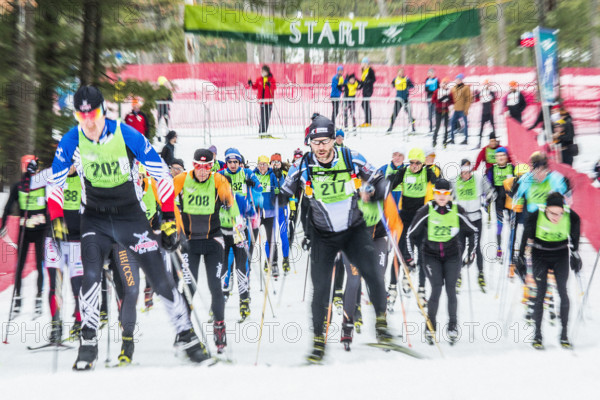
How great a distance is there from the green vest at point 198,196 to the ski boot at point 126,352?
5.85 ft

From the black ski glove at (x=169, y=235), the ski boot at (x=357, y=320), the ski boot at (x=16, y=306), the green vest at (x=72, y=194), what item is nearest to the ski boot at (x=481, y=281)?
the ski boot at (x=357, y=320)

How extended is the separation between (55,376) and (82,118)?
6.33 feet

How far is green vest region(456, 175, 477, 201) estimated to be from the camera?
9617mm

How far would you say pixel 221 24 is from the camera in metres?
15.1

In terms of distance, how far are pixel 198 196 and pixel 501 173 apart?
6.45m

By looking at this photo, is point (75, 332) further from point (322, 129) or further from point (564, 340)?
point (564, 340)

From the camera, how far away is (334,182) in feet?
16.2

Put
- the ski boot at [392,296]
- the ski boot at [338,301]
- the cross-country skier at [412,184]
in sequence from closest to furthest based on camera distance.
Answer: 1. the ski boot at [338,301]
2. the ski boot at [392,296]
3. the cross-country skier at [412,184]

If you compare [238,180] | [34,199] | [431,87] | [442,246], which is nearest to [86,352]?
[34,199]

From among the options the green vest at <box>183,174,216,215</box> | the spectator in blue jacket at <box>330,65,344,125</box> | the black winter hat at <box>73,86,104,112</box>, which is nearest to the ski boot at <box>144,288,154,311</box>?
the green vest at <box>183,174,216,215</box>

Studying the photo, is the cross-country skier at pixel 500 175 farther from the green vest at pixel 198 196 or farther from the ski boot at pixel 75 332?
the ski boot at pixel 75 332

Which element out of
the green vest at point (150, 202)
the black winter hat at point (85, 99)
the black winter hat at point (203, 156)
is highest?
the black winter hat at point (85, 99)

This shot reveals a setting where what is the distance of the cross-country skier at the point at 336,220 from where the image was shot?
193 inches

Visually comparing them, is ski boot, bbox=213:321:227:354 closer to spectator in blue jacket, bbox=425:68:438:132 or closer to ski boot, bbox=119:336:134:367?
ski boot, bbox=119:336:134:367
